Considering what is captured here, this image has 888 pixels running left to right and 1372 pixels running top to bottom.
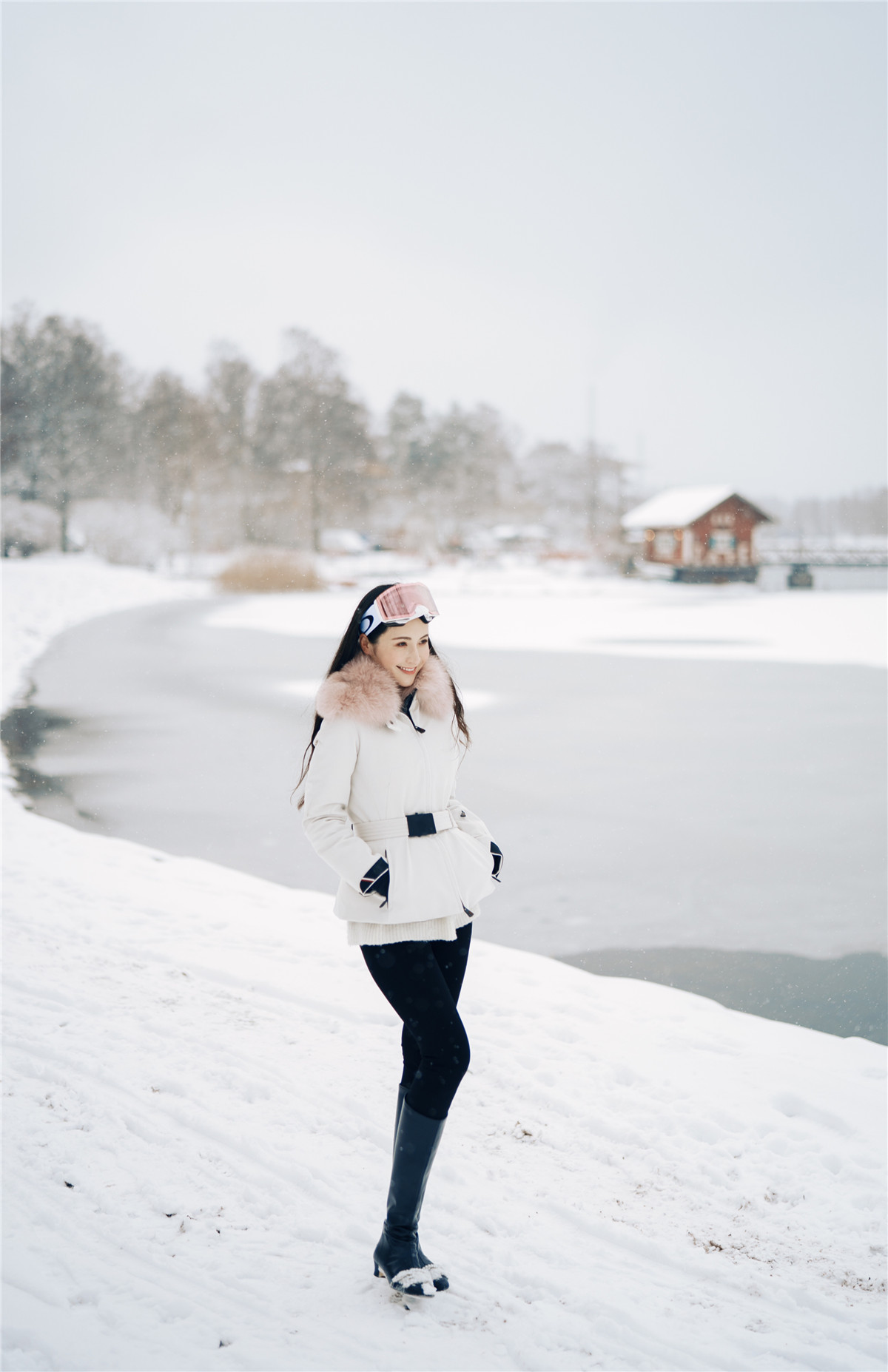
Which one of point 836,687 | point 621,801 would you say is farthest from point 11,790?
point 836,687

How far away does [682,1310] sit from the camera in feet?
7.75

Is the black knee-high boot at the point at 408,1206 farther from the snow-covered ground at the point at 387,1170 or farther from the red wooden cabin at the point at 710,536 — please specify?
the red wooden cabin at the point at 710,536

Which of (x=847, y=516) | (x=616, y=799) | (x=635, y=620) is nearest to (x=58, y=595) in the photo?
(x=635, y=620)

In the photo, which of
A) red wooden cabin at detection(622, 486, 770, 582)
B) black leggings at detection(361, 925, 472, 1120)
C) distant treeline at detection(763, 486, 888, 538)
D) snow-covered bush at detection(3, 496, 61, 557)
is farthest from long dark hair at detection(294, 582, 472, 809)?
distant treeline at detection(763, 486, 888, 538)

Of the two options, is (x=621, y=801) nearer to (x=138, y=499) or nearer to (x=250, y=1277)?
(x=250, y=1277)

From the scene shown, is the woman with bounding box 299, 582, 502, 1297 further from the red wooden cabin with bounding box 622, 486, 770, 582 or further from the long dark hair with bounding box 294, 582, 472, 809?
the red wooden cabin with bounding box 622, 486, 770, 582

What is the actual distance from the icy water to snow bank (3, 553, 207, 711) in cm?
367

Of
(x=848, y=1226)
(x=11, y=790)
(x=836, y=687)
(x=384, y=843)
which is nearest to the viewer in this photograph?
(x=384, y=843)

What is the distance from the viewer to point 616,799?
26.6 feet

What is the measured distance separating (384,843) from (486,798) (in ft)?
18.9

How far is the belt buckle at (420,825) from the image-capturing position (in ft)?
7.59

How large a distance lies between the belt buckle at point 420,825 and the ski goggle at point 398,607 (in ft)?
1.49

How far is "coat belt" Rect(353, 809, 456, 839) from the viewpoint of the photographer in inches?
91.0

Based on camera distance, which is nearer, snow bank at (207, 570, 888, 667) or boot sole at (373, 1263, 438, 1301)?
boot sole at (373, 1263, 438, 1301)
